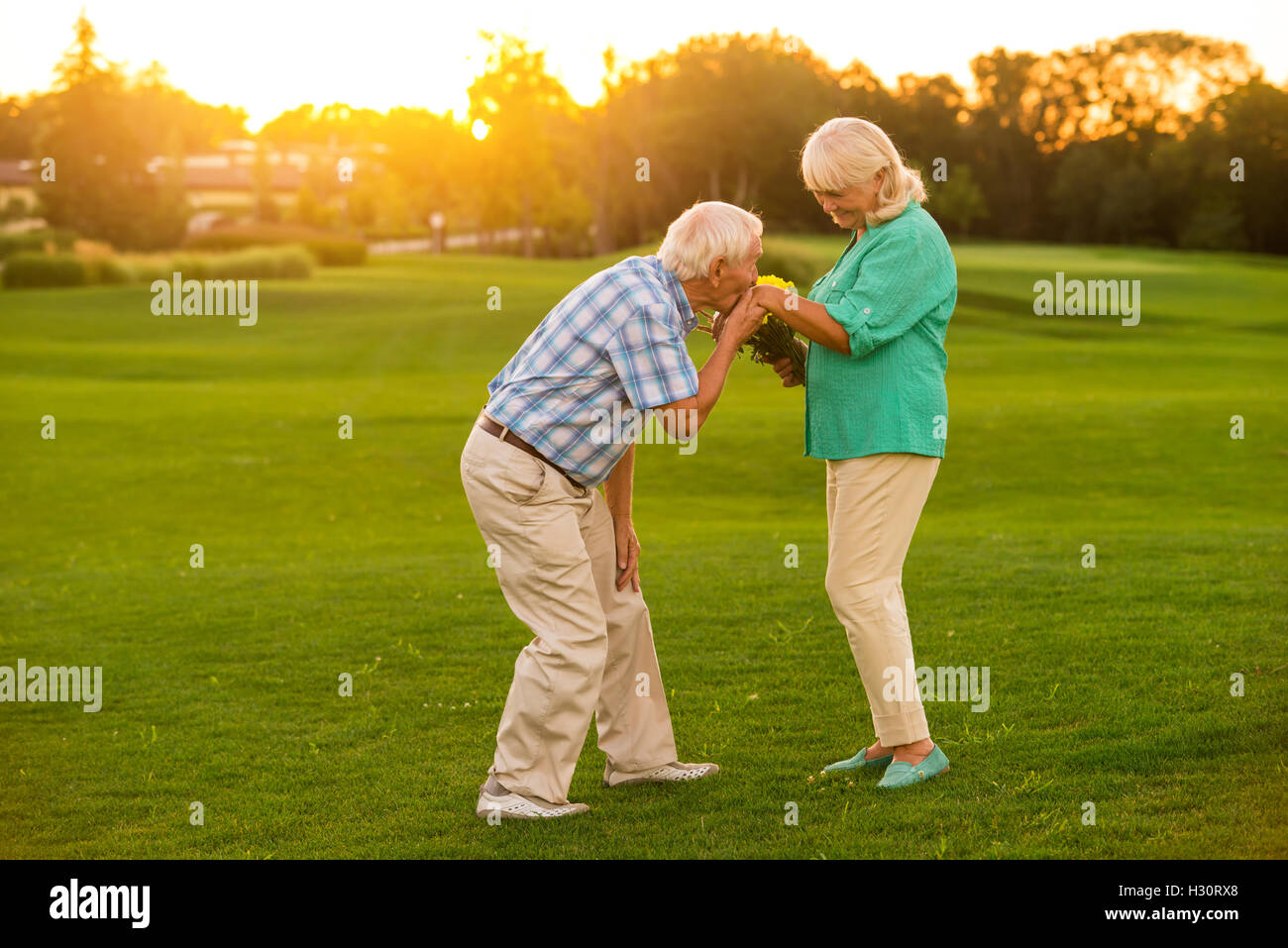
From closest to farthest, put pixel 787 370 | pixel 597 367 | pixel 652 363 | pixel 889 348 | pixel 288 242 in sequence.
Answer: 1. pixel 652 363
2. pixel 597 367
3. pixel 889 348
4. pixel 787 370
5. pixel 288 242

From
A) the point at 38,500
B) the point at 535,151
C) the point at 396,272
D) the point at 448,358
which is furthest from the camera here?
the point at 535,151

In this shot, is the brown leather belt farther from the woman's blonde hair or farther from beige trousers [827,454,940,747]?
the woman's blonde hair

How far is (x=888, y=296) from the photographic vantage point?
443cm

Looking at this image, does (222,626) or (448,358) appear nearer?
(222,626)

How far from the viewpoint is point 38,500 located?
1505 cm

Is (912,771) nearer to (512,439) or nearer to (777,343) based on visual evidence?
(777,343)

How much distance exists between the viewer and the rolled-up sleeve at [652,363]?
422cm

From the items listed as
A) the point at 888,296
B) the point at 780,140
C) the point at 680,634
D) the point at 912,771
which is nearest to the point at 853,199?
the point at 888,296

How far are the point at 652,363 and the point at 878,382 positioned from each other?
2.92ft

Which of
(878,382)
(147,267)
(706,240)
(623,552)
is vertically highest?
(147,267)

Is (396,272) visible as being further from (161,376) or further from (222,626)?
(222,626)

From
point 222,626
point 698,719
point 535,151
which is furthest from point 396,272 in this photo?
point 698,719

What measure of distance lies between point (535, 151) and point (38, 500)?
5228cm

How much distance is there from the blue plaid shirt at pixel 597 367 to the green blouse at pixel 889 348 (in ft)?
1.91
